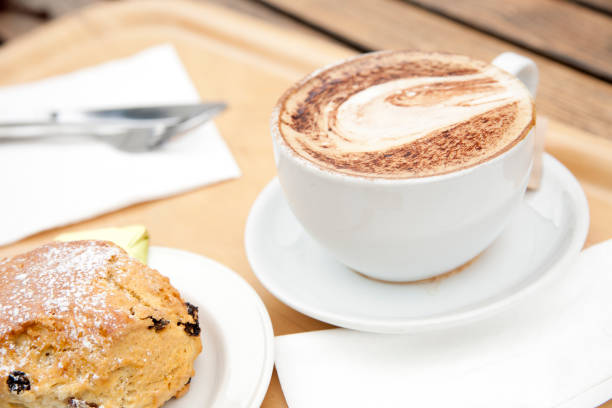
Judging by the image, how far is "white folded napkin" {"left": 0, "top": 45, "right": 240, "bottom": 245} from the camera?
0.85 meters

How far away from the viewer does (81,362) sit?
1.59ft

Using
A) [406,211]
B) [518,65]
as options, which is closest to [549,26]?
[518,65]

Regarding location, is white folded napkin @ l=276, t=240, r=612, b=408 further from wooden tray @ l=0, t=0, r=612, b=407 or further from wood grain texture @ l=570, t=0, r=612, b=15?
wood grain texture @ l=570, t=0, r=612, b=15

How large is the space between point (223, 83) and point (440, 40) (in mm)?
425

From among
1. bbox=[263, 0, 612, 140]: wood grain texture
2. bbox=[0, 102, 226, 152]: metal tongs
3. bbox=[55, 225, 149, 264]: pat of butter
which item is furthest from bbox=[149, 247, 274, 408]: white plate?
bbox=[263, 0, 612, 140]: wood grain texture

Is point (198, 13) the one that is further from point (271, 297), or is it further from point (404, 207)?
point (404, 207)

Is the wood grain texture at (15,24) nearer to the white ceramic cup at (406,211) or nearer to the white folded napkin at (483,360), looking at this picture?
the white ceramic cup at (406,211)

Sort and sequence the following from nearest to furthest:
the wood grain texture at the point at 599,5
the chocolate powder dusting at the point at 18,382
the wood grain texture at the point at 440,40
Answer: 1. the chocolate powder dusting at the point at 18,382
2. the wood grain texture at the point at 440,40
3. the wood grain texture at the point at 599,5

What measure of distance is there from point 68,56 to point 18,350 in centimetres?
90

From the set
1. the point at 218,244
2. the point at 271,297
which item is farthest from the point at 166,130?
the point at 271,297

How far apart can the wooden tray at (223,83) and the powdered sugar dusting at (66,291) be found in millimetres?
175

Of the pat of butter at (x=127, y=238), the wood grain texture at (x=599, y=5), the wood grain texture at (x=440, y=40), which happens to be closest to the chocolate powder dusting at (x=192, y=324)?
the pat of butter at (x=127, y=238)

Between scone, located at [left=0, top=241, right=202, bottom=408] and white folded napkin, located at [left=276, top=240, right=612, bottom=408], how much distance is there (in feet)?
0.35

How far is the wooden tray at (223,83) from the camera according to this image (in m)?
0.76
